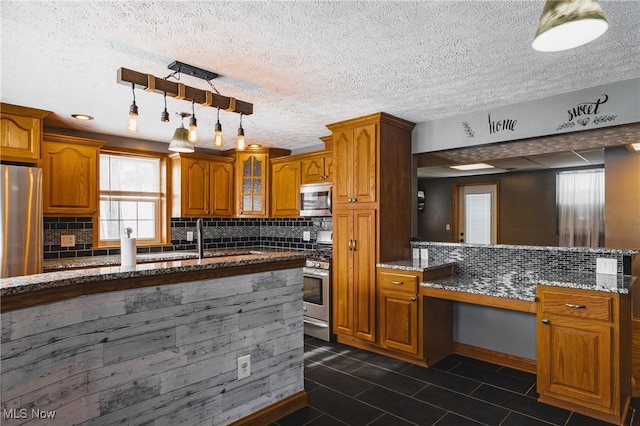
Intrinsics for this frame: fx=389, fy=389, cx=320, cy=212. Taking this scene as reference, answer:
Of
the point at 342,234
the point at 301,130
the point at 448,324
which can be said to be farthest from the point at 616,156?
the point at 301,130

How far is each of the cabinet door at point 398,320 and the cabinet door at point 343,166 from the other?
3.47 feet

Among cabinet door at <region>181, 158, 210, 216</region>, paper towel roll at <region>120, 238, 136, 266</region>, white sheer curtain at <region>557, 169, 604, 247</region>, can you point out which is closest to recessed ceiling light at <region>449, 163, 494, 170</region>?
white sheer curtain at <region>557, 169, 604, 247</region>

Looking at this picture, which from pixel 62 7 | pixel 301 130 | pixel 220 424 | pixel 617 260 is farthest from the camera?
pixel 301 130

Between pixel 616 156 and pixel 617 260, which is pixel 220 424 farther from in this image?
pixel 616 156

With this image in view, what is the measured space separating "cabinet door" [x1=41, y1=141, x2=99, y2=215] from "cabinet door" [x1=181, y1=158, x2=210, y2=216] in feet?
3.34

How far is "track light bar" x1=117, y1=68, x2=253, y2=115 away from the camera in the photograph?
85.0 inches

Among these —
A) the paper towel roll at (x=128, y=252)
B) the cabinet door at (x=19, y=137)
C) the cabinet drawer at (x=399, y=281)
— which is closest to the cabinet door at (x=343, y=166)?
the cabinet drawer at (x=399, y=281)

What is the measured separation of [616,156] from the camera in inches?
156

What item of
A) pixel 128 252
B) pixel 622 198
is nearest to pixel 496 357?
pixel 622 198

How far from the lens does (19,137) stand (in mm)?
3471

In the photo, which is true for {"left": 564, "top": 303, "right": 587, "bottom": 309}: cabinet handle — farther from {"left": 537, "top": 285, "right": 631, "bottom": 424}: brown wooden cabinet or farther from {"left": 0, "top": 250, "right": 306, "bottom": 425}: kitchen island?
{"left": 0, "top": 250, "right": 306, "bottom": 425}: kitchen island

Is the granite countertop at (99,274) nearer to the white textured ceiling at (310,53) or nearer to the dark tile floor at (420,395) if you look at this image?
the dark tile floor at (420,395)

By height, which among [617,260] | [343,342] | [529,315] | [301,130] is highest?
[301,130]

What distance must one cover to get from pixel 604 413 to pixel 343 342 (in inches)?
89.5
